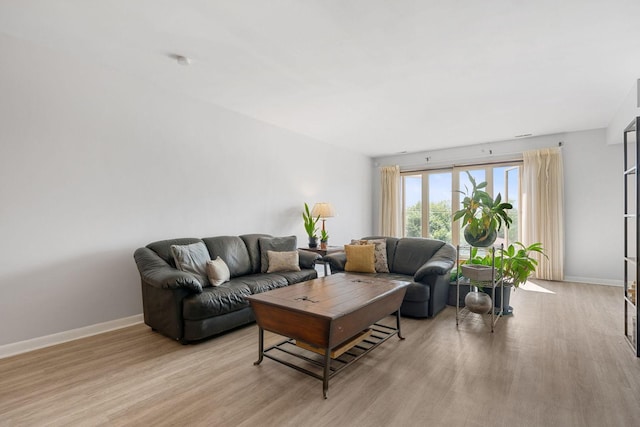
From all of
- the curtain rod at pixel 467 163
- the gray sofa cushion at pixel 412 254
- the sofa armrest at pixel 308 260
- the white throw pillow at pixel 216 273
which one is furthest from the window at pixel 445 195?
the white throw pillow at pixel 216 273

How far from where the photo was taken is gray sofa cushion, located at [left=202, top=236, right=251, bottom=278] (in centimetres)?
376

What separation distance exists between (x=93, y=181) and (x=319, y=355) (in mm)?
2675

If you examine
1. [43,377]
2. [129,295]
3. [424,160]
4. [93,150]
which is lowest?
[43,377]

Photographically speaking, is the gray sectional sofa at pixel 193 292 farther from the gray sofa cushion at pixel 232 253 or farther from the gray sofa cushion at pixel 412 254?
the gray sofa cushion at pixel 412 254

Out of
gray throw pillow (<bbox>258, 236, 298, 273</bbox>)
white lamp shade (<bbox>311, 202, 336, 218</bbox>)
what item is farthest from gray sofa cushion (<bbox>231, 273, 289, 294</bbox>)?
white lamp shade (<bbox>311, 202, 336, 218</bbox>)

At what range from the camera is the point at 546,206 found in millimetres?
5520

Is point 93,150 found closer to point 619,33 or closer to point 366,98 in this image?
point 366,98

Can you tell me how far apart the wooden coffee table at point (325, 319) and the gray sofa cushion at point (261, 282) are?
62 centimetres

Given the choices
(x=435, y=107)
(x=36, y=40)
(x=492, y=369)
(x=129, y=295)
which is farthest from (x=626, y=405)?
(x=36, y=40)

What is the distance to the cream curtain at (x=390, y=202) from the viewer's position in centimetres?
722

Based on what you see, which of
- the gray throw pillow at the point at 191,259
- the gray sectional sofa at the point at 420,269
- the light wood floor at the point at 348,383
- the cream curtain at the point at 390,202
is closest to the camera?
the light wood floor at the point at 348,383

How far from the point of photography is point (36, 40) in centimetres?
272

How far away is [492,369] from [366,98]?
10.0 ft

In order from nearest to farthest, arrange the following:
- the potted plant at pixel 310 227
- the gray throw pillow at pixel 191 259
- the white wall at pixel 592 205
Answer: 1. the gray throw pillow at pixel 191 259
2. the white wall at pixel 592 205
3. the potted plant at pixel 310 227
